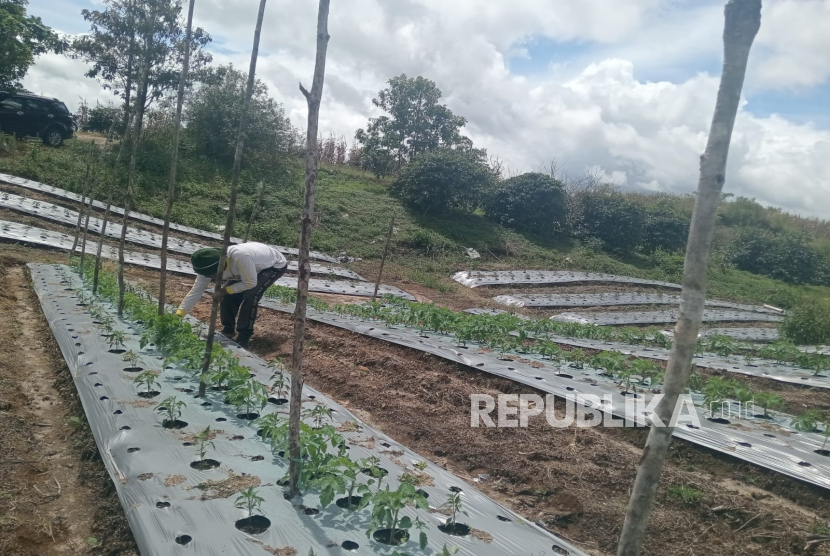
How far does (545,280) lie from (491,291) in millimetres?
2238

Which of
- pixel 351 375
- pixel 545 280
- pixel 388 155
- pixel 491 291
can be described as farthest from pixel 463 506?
pixel 388 155

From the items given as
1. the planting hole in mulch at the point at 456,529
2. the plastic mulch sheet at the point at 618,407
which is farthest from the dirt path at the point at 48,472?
the plastic mulch sheet at the point at 618,407

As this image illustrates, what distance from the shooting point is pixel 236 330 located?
596 centimetres

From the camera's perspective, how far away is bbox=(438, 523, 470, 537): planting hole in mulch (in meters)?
2.50

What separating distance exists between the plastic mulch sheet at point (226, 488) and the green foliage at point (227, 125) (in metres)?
15.8

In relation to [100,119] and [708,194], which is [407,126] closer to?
[100,119]

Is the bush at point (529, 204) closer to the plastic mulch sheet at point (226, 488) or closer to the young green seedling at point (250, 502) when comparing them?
the plastic mulch sheet at point (226, 488)

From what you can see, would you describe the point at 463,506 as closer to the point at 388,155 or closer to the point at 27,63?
the point at 27,63

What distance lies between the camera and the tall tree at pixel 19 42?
14.6 m

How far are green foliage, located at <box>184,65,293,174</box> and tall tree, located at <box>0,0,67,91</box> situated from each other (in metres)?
4.11

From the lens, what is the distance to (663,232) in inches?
884

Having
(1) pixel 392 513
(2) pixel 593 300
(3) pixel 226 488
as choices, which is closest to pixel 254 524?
(3) pixel 226 488

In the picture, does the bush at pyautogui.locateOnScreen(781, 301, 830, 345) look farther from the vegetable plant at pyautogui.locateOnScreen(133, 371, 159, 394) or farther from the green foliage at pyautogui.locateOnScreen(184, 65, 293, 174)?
the green foliage at pyautogui.locateOnScreen(184, 65, 293, 174)
